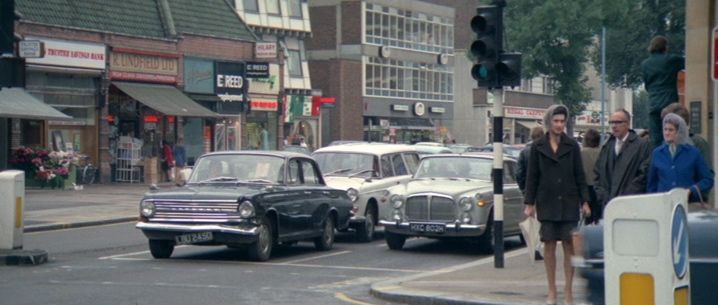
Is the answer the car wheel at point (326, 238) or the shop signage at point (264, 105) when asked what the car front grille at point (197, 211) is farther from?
the shop signage at point (264, 105)

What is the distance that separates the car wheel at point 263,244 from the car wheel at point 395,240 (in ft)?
8.61

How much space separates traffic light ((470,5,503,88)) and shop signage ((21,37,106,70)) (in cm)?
2497

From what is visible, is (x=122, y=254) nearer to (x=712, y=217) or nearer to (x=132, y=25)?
(x=712, y=217)

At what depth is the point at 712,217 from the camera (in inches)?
355

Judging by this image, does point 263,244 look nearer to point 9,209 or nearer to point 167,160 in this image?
point 9,209

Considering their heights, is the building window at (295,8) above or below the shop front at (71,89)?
above

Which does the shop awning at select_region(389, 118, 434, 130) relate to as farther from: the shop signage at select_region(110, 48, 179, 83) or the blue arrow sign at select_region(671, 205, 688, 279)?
the blue arrow sign at select_region(671, 205, 688, 279)

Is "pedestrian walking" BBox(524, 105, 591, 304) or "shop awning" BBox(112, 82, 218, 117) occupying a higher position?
"shop awning" BBox(112, 82, 218, 117)

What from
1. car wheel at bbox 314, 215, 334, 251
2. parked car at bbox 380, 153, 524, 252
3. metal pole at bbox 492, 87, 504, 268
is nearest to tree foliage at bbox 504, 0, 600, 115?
parked car at bbox 380, 153, 524, 252

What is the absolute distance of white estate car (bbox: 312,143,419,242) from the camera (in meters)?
20.4

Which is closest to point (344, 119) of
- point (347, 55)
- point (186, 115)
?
point (347, 55)

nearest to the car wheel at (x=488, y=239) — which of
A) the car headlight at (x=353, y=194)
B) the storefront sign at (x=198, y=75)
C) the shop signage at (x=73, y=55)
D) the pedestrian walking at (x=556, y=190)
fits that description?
the car headlight at (x=353, y=194)

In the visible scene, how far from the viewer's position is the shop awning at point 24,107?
3359 centimetres

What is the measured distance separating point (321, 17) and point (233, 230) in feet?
171
